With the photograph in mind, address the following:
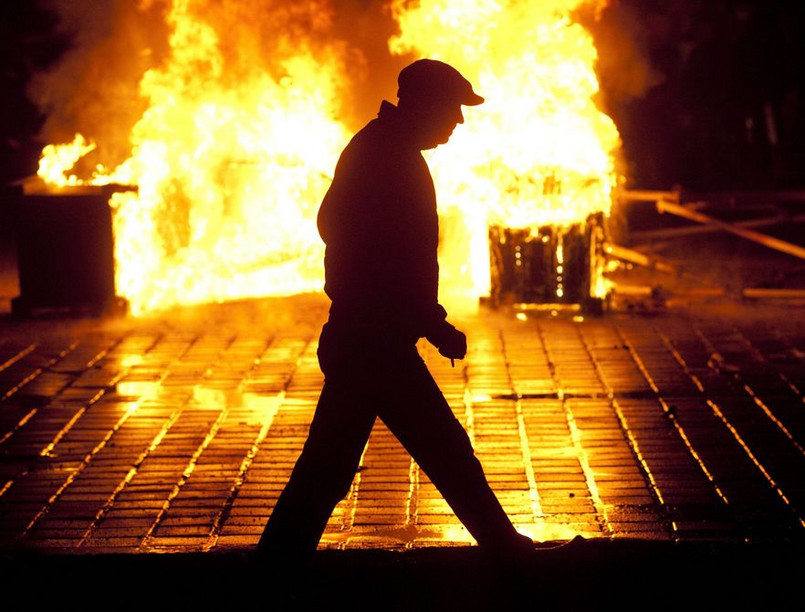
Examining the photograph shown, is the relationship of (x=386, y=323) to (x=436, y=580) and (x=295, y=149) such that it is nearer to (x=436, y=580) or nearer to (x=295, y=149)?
(x=436, y=580)

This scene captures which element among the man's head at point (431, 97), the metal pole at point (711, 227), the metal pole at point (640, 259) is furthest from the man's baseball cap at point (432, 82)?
the metal pole at point (711, 227)

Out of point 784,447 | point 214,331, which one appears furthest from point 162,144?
point 784,447

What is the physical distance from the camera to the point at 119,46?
519 inches

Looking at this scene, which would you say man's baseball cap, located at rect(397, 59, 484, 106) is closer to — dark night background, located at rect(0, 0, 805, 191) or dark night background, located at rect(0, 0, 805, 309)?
dark night background, located at rect(0, 0, 805, 309)

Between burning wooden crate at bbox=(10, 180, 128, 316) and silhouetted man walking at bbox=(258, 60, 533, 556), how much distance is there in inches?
252

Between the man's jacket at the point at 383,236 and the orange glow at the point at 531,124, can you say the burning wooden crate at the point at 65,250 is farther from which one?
the man's jacket at the point at 383,236

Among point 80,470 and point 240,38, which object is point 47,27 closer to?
point 240,38

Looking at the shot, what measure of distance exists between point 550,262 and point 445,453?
5.96 m

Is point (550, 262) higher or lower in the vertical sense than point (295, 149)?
lower

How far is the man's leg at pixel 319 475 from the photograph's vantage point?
4.02 metres

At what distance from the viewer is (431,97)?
4008 mm

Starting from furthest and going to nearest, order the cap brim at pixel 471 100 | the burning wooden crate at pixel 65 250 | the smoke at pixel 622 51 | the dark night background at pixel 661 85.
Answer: the smoke at pixel 622 51
the dark night background at pixel 661 85
the burning wooden crate at pixel 65 250
the cap brim at pixel 471 100

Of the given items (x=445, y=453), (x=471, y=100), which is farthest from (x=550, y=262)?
(x=445, y=453)

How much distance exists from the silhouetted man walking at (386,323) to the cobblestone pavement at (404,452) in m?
0.55
